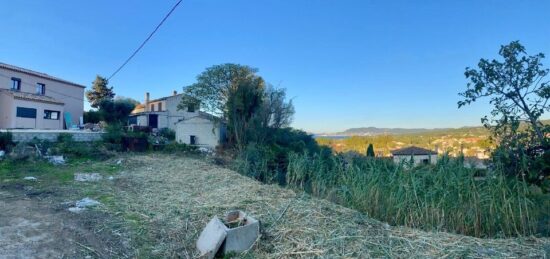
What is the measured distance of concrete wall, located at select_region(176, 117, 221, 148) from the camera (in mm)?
20141

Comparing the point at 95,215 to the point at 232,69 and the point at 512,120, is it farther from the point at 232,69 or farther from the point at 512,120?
the point at 232,69

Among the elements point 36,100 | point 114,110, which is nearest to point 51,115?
point 36,100

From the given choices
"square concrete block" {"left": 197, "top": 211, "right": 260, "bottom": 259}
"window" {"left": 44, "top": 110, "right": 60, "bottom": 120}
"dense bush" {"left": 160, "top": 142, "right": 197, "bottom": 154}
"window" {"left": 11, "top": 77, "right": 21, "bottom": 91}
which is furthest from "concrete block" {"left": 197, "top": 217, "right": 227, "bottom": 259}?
"window" {"left": 11, "top": 77, "right": 21, "bottom": 91}

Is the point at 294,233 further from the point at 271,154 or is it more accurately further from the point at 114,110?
the point at 114,110

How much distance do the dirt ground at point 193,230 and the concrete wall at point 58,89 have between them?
18.2 m

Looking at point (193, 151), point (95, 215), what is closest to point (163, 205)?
point (95, 215)

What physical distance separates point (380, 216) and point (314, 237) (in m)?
1.61

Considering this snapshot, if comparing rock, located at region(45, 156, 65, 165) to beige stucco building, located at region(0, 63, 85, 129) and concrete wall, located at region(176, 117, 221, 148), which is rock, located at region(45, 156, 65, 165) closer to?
concrete wall, located at region(176, 117, 221, 148)

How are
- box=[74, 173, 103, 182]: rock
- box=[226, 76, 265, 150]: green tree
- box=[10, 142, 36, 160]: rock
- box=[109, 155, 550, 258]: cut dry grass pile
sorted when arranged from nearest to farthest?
box=[109, 155, 550, 258]: cut dry grass pile, box=[74, 173, 103, 182]: rock, box=[10, 142, 36, 160]: rock, box=[226, 76, 265, 150]: green tree

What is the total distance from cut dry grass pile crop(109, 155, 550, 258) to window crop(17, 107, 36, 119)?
17842 mm

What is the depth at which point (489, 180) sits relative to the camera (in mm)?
3916

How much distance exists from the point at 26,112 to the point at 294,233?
21618 mm

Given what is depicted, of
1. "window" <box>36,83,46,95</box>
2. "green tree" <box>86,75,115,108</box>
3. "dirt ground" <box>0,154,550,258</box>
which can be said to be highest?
"green tree" <box>86,75,115,108</box>

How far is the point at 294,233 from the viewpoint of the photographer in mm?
3059
